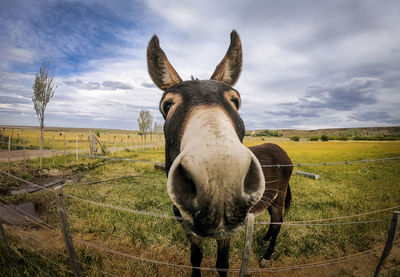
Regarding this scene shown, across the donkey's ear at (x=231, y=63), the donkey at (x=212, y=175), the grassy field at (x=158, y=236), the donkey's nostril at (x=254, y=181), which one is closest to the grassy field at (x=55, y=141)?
the grassy field at (x=158, y=236)

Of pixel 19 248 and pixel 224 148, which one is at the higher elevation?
pixel 224 148

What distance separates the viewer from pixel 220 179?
1042 mm

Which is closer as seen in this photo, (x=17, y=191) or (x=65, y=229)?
(x=65, y=229)

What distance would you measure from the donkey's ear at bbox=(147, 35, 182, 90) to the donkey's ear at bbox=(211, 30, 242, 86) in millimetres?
663

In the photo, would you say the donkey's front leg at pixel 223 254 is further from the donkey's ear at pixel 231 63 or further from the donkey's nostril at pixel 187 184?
the donkey's ear at pixel 231 63

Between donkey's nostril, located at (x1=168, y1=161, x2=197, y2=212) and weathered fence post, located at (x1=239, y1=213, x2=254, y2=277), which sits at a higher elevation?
donkey's nostril, located at (x1=168, y1=161, x2=197, y2=212)

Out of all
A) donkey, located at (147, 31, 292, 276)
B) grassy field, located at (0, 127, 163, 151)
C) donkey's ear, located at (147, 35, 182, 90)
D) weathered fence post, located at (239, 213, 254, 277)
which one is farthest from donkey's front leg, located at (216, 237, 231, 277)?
grassy field, located at (0, 127, 163, 151)

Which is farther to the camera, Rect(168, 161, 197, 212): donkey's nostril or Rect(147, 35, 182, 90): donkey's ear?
Rect(147, 35, 182, 90): donkey's ear

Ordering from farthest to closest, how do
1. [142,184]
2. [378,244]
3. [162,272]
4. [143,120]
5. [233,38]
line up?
[143,120] < [142,184] < [378,244] < [162,272] < [233,38]

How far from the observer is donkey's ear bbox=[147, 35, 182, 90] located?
253cm

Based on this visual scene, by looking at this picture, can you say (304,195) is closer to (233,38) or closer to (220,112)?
(233,38)

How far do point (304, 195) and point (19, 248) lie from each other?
981cm

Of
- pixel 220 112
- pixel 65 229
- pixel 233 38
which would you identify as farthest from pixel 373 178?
pixel 65 229

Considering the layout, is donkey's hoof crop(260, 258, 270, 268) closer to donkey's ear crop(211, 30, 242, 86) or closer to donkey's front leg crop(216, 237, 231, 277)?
donkey's front leg crop(216, 237, 231, 277)
